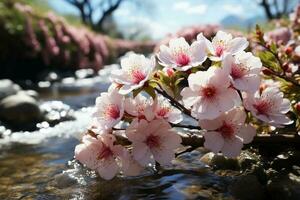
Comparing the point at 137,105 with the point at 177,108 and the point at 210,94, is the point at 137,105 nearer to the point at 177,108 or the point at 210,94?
the point at 177,108

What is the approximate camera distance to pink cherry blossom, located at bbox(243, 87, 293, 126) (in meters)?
2.18

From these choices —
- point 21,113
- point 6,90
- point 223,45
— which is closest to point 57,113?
point 21,113

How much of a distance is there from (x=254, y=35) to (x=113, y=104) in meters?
1.38

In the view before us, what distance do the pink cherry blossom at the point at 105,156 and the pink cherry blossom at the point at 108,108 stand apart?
0.09 meters

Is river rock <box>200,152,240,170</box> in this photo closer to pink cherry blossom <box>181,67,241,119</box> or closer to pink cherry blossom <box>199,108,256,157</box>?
pink cherry blossom <box>199,108,256,157</box>

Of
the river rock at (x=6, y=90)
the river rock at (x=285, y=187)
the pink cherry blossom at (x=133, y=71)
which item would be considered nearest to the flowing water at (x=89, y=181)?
the river rock at (x=285, y=187)

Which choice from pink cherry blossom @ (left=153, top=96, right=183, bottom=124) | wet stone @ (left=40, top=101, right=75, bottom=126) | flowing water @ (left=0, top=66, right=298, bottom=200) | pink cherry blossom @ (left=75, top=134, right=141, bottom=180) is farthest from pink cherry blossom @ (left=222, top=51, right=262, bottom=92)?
wet stone @ (left=40, top=101, right=75, bottom=126)

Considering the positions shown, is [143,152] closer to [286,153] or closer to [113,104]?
[113,104]

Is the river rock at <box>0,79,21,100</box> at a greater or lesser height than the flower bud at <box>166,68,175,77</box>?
greater

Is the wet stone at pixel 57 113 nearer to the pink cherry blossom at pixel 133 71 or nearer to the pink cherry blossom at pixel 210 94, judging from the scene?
the pink cherry blossom at pixel 133 71

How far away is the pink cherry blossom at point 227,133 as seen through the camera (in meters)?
2.14

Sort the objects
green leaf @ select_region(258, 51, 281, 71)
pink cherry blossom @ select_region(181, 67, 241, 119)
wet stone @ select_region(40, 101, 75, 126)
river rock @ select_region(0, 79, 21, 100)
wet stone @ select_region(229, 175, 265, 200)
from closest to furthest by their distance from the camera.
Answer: pink cherry blossom @ select_region(181, 67, 241, 119) < wet stone @ select_region(229, 175, 265, 200) < green leaf @ select_region(258, 51, 281, 71) < wet stone @ select_region(40, 101, 75, 126) < river rock @ select_region(0, 79, 21, 100)

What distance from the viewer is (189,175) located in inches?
119

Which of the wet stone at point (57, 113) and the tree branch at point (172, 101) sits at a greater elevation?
the wet stone at point (57, 113)
